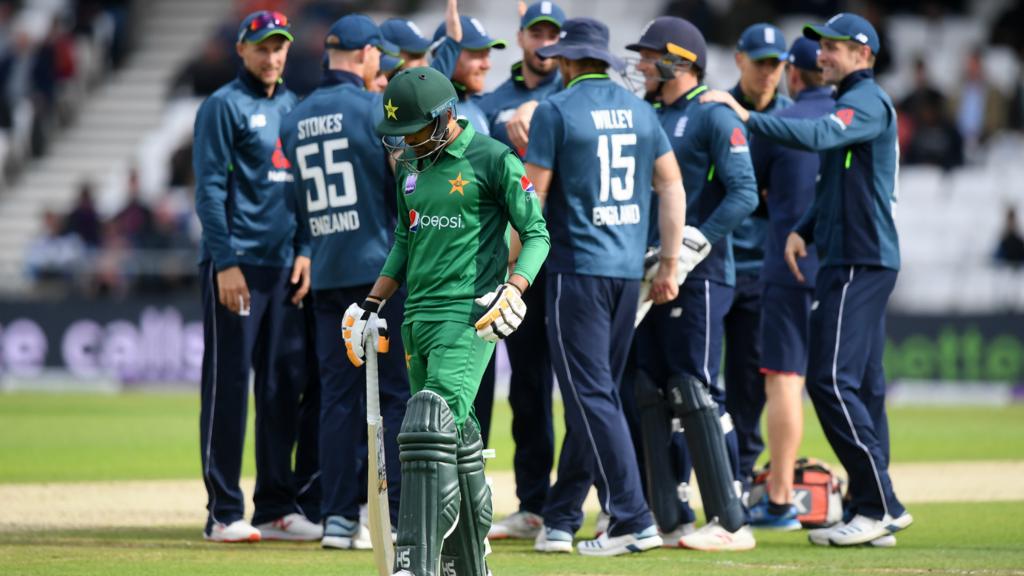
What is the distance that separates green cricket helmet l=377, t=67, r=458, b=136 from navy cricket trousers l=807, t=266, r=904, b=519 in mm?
2927

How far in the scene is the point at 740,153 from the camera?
352 inches

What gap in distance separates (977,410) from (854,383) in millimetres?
10910

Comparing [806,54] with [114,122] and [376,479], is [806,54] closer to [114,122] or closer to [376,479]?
[376,479]

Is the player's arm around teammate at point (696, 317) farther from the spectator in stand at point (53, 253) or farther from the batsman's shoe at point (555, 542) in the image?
the spectator in stand at point (53, 253)

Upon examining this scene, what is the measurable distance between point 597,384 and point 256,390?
221 centimetres

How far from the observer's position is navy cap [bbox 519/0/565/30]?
1004cm

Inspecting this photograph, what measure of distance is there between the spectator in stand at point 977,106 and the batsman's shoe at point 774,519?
14.3 m

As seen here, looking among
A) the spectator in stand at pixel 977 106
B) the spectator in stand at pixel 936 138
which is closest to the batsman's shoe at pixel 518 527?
the spectator in stand at pixel 936 138

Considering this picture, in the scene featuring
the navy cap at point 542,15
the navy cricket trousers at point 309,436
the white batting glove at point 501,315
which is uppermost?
the navy cap at point 542,15

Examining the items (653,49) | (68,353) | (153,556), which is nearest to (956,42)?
(68,353)

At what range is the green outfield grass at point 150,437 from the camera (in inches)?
521

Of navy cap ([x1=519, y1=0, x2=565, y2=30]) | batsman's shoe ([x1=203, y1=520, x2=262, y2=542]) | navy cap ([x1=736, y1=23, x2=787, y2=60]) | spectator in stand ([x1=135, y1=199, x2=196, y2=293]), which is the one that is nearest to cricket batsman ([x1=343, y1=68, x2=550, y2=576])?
batsman's shoe ([x1=203, y1=520, x2=262, y2=542])

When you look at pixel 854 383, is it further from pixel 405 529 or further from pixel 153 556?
pixel 153 556

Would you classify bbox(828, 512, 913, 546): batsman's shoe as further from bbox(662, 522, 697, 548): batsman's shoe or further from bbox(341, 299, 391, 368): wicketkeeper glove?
bbox(341, 299, 391, 368): wicketkeeper glove
